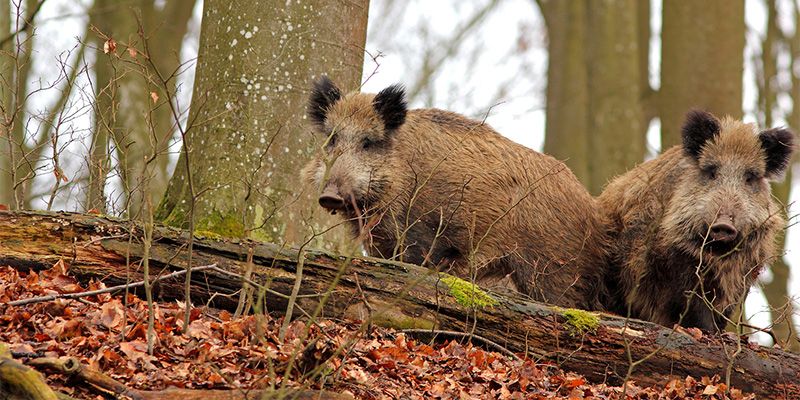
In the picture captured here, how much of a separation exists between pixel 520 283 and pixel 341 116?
240cm

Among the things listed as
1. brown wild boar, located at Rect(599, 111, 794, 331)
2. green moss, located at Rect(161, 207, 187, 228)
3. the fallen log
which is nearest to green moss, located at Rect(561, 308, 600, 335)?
the fallen log

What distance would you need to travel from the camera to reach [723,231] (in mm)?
8320

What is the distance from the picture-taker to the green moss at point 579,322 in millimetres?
6906

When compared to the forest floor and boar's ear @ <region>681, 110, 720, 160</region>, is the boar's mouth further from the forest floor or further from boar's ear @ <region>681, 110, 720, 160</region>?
the forest floor

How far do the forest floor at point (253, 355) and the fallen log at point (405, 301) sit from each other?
140 millimetres

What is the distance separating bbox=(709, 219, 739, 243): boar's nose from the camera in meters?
8.25

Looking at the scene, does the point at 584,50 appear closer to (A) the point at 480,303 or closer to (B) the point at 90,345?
(A) the point at 480,303

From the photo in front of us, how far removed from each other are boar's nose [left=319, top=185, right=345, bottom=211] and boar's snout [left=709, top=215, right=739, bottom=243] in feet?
11.0

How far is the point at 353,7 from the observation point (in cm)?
880

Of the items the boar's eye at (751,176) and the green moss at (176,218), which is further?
the boar's eye at (751,176)

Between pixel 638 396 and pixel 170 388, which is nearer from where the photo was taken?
pixel 170 388

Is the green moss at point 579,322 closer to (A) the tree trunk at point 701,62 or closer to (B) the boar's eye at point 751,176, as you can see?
(B) the boar's eye at point 751,176

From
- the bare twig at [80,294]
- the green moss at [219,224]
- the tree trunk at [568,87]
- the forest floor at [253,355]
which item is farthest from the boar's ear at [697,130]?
the tree trunk at [568,87]

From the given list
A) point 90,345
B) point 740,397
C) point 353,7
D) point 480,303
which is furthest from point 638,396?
point 353,7
